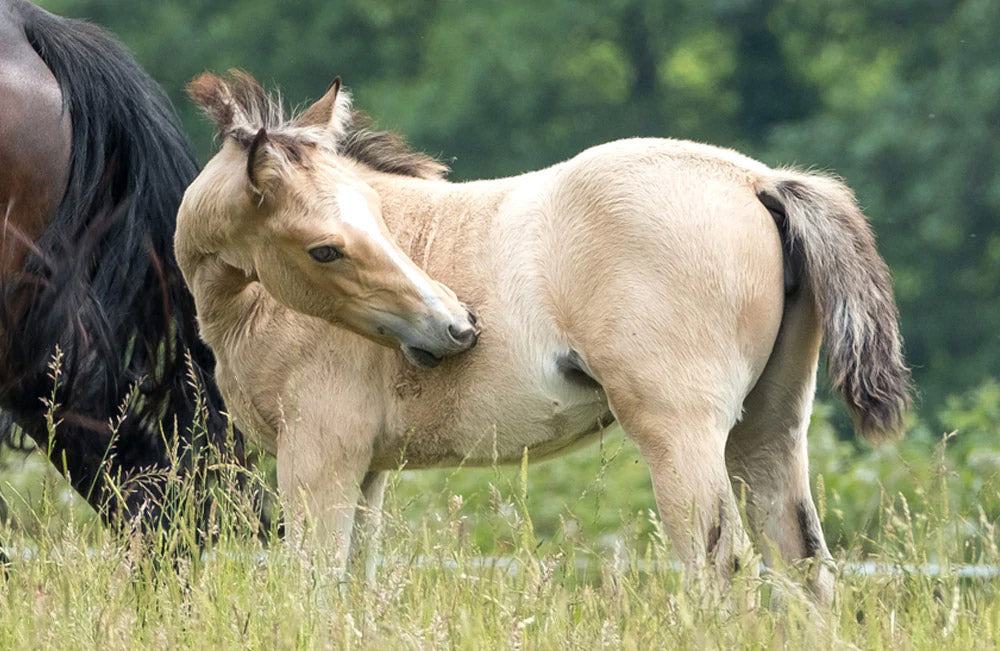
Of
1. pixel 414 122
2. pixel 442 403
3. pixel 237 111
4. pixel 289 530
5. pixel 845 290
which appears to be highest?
pixel 237 111

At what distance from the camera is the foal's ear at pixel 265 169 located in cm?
423

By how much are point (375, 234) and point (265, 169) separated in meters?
0.38

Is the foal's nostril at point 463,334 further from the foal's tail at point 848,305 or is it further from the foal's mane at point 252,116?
the foal's tail at point 848,305

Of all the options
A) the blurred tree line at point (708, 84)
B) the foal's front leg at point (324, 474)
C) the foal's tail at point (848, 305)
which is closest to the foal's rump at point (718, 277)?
the foal's tail at point (848, 305)

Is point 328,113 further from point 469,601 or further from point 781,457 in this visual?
point 781,457

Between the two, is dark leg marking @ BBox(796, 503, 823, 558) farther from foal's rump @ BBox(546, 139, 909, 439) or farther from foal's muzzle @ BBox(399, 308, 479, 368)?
foal's muzzle @ BBox(399, 308, 479, 368)

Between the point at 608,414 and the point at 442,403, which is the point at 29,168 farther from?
the point at 608,414

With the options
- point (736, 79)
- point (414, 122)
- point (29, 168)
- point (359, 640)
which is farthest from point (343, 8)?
point (359, 640)

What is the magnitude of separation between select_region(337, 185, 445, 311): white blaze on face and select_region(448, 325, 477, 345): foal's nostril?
7 centimetres

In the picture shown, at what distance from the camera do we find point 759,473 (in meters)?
4.37

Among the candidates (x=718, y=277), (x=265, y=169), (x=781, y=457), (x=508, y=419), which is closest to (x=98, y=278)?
(x=265, y=169)

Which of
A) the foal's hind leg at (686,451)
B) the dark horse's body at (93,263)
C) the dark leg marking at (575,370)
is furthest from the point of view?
the dark horse's body at (93,263)

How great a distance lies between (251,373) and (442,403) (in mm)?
679

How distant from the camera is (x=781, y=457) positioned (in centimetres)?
434
